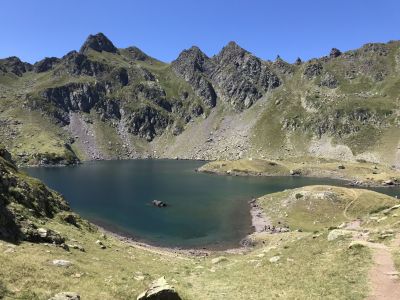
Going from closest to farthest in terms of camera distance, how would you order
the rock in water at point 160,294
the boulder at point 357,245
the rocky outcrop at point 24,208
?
the rock in water at point 160,294 → the rocky outcrop at point 24,208 → the boulder at point 357,245

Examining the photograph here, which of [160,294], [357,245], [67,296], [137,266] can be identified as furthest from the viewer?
[137,266]

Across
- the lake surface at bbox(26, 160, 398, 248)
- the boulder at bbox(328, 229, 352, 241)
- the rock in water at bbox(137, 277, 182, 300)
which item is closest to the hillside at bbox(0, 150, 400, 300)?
the boulder at bbox(328, 229, 352, 241)

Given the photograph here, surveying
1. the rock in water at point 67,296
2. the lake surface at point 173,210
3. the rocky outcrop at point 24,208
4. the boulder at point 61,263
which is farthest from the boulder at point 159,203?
the rock in water at point 67,296

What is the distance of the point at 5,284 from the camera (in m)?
24.9

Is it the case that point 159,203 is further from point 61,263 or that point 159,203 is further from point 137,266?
point 61,263

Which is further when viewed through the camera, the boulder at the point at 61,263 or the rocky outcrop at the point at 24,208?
the rocky outcrop at the point at 24,208

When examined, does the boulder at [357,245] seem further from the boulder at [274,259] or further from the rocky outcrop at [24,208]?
the rocky outcrop at [24,208]

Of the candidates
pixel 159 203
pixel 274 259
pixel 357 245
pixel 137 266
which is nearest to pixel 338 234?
pixel 357 245

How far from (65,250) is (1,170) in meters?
19.7

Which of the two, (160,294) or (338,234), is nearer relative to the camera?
(160,294)

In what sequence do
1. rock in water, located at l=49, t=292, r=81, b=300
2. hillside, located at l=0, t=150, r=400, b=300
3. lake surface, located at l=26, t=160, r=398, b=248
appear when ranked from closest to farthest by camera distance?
rock in water, located at l=49, t=292, r=81, b=300 < hillside, located at l=0, t=150, r=400, b=300 < lake surface, located at l=26, t=160, r=398, b=248

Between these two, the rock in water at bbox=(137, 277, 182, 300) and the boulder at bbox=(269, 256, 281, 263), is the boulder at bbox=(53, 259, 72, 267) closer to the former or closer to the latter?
the rock in water at bbox=(137, 277, 182, 300)

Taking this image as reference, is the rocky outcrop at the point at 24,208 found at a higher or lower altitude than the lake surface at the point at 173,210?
higher

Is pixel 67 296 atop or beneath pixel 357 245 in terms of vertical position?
atop
